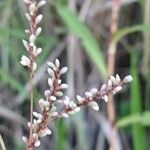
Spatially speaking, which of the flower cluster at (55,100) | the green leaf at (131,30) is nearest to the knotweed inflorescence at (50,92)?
the flower cluster at (55,100)

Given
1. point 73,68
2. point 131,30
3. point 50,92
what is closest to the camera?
point 50,92

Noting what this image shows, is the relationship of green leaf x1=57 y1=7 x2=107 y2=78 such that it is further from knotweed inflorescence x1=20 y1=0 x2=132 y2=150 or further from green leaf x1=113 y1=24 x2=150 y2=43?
knotweed inflorescence x1=20 y1=0 x2=132 y2=150

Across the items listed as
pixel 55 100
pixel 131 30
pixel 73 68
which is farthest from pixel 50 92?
pixel 73 68

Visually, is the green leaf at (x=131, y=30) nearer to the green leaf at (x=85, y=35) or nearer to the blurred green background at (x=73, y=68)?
the green leaf at (x=85, y=35)

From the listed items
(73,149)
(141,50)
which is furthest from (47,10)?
(73,149)

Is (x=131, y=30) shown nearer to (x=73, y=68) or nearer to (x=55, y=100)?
(x=73, y=68)

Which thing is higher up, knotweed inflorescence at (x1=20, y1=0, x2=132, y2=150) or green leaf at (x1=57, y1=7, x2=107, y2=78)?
green leaf at (x1=57, y1=7, x2=107, y2=78)

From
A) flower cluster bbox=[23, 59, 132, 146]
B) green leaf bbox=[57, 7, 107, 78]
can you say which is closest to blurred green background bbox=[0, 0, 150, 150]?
green leaf bbox=[57, 7, 107, 78]

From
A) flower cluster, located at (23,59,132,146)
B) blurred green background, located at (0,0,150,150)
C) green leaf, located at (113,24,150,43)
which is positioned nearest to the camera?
flower cluster, located at (23,59,132,146)

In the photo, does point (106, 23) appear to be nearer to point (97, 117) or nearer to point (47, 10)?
point (47, 10)

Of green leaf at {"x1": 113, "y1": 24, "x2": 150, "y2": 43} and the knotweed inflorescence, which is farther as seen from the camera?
green leaf at {"x1": 113, "y1": 24, "x2": 150, "y2": 43}
